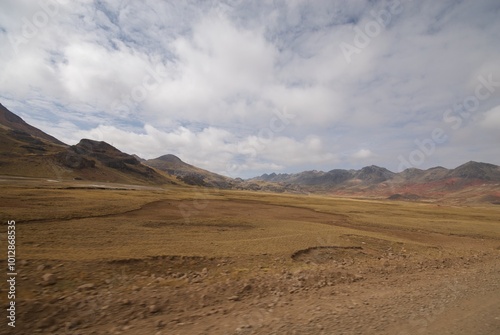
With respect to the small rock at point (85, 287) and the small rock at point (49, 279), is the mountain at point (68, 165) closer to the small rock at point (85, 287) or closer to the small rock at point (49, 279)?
the small rock at point (49, 279)

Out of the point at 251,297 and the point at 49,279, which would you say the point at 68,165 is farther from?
the point at 251,297

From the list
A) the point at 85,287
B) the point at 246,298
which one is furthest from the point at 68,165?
the point at 246,298

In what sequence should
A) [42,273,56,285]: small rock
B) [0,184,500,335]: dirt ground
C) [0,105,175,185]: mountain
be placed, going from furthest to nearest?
[0,105,175,185]: mountain < [42,273,56,285]: small rock < [0,184,500,335]: dirt ground

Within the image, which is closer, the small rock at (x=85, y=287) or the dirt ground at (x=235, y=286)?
the dirt ground at (x=235, y=286)

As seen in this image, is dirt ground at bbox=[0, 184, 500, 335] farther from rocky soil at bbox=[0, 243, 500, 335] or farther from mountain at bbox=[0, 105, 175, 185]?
mountain at bbox=[0, 105, 175, 185]

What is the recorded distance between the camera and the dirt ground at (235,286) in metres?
7.68

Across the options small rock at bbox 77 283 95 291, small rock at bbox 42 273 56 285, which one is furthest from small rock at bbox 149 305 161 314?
small rock at bbox 42 273 56 285

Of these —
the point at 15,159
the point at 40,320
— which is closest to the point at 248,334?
the point at 40,320

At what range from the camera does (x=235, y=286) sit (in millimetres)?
10719

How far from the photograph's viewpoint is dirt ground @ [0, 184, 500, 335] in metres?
7.68

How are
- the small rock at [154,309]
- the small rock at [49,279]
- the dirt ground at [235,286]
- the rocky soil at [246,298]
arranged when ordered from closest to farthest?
the rocky soil at [246,298], the dirt ground at [235,286], the small rock at [154,309], the small rock at [49,279]

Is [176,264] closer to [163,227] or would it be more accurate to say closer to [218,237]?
→ [218,237]

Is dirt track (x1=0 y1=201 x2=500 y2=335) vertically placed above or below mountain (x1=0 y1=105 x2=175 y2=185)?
below

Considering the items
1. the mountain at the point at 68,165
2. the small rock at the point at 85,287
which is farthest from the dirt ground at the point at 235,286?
the mountain at the point at 68,165
